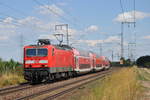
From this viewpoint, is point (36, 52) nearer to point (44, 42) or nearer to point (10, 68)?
point (44, 42)

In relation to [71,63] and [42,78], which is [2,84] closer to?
[42,78]

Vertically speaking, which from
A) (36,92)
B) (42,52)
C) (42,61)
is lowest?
(36,92)

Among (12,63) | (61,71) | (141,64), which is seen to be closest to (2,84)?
(61,71)

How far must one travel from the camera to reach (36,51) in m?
26.9

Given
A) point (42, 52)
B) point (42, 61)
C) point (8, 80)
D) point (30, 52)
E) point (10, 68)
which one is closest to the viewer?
point (42, 61)

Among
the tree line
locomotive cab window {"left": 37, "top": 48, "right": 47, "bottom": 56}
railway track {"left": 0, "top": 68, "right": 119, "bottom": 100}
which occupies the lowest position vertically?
railway track {"left": 0, "top": 68, "right": 119, "bottom": 100}

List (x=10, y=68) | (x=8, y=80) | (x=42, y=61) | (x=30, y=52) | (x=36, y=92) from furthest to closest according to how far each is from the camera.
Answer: (x=10, y=68) → (x=8, y=80) → (x=30, y=52) → (x=42, y=61) → (x=36, y=92)

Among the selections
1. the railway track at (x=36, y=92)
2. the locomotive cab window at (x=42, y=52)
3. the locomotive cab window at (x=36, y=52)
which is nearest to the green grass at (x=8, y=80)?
the locomotive cab window at (x=36, y=52)

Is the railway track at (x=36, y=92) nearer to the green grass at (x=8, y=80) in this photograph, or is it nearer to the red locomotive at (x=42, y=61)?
the red locomotive at (x=42, y=61)

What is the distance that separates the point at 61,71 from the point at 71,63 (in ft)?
15.5

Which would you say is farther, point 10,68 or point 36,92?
point 10,68

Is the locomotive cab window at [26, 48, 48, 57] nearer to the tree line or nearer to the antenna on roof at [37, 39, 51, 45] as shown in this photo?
the antenna on roof at [37, 39, 51, 45]

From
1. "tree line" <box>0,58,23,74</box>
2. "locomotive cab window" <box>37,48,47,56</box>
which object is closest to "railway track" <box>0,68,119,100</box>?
"locomotive cab window" <box>37,48,47,56</box>

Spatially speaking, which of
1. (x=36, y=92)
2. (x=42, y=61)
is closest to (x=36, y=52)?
(x=42, y=61)
